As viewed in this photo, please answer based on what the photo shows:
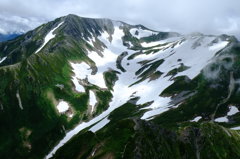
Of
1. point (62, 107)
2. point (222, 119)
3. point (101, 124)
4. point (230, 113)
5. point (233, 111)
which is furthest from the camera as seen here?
point (62, 107)

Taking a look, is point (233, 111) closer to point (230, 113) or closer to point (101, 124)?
point (230, 113)

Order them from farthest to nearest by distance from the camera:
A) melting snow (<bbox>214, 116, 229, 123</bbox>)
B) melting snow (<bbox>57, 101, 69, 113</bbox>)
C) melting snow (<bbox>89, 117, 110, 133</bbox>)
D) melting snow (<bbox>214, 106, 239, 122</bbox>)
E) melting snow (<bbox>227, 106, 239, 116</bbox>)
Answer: melting snow (<bbox>57, 101, 69, 113</bbox>), melting snow (<bbox>89, 117, 110, 133</bbox>), melting snow (<bbox>227, 106, 239, 116</bbox>), melting snow (<bbox>214, 106, 239, 122</bbox>), melting snow (<bbox>214, 116, 229, 123</bbox>)

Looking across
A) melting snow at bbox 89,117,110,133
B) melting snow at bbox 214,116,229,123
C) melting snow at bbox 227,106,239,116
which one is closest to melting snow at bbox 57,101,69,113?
melting snow at bbox 89,117,110,133

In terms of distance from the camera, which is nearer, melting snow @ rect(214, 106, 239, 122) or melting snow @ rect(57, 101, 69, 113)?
melting snow @ rect(214, 106, 239, 122)

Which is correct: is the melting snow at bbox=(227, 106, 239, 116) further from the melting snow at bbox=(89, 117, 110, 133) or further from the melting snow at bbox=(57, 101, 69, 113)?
the melting snow at bbox=(57, 101, 69, 113)

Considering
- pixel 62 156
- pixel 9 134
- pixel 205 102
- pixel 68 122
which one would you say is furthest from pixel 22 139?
pixel 205 102

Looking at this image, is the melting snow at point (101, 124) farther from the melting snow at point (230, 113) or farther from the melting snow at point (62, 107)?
the melting snow at point (230, 113)

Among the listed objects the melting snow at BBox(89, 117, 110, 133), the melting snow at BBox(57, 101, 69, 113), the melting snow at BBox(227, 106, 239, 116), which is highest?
the melting snow at BBox(57, 101, 69, 113)

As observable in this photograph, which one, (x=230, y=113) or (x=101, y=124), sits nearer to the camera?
(x=230, y=113)

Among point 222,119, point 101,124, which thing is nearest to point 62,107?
point 101,124
